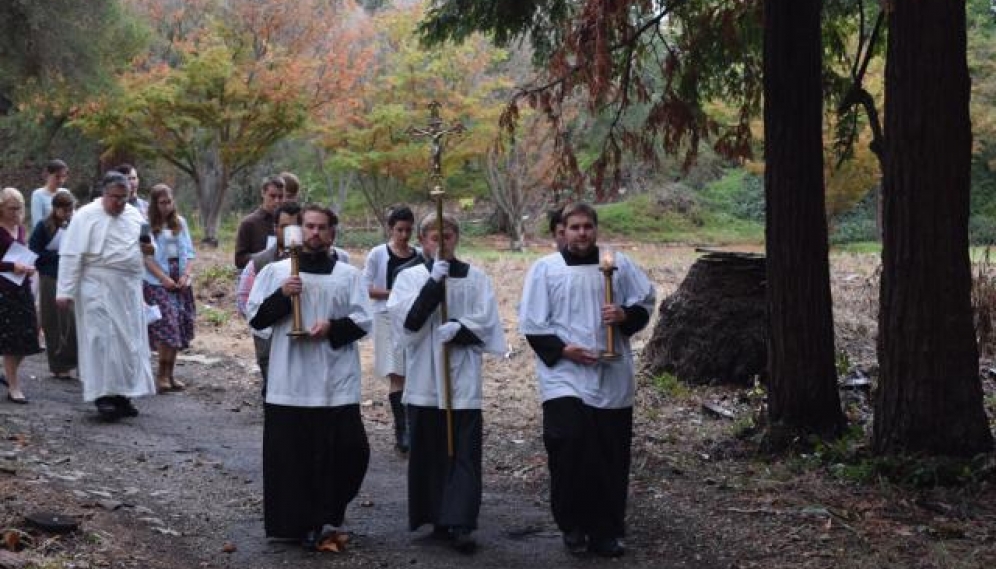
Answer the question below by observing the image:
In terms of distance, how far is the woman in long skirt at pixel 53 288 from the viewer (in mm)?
12305

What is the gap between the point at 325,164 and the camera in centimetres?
3472

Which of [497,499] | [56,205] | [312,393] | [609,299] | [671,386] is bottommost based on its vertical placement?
[497,499]

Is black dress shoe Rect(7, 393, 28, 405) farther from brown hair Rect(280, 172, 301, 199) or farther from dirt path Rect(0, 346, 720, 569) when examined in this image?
brown hair Rect(280, 172, 301, 199)

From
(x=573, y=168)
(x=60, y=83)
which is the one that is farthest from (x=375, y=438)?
(x=60, y=83)

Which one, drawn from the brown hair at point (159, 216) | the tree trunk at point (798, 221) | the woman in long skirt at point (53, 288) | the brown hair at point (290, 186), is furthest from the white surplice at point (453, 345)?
the woman in long skirt at point (53, 288)

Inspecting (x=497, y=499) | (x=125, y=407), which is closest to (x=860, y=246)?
(x=125, y=407)

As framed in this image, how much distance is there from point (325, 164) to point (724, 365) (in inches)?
938

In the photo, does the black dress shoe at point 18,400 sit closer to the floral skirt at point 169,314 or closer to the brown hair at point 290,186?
the floral skirt at point 169,314

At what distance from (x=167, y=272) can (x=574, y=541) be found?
6.36m

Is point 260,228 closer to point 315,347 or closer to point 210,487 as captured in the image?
point 210,487

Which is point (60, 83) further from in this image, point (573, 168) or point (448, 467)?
point (448, 467)

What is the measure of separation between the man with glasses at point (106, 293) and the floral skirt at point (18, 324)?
815 millimetres

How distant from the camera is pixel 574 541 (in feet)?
23.3

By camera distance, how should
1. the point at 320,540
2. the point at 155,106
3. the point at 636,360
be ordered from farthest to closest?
the point at 155,106 → the point at 636,360 → the point at 320,540
